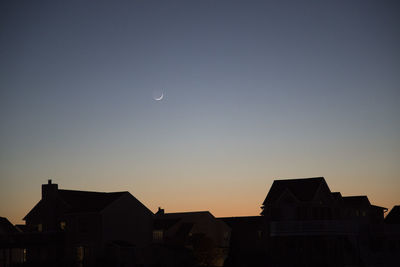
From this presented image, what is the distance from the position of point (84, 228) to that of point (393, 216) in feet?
173

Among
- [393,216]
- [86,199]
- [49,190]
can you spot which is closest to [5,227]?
[49,190]

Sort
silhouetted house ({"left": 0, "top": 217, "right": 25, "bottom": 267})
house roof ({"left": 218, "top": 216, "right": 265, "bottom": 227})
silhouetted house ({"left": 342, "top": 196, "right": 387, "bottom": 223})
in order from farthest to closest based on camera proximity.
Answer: house roof ({"left": 218, "top": 216, "right": 265, "bottom": 227}) < silhouetted house ({"left": 342, "top": 196, "right": 387, "bottom": 223}) < silhouetted house ({"left": 0, "top": 217, "right": 25, "bottom": 267})

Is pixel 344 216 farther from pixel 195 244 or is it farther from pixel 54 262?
pixel 54 262

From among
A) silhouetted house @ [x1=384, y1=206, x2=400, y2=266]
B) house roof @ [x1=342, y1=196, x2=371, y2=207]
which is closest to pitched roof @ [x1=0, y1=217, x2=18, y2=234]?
house roof @ [x1=342, y1=196, x2=371, y2=207]

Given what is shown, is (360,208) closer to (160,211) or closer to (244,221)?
(244,221)

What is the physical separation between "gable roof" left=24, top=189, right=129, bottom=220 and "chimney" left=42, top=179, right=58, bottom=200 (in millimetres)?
622

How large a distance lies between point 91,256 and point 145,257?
8807 millimetres

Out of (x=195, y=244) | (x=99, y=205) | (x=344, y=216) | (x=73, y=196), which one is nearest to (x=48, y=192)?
(x=73, y=196)

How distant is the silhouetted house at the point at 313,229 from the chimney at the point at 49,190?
27.1m

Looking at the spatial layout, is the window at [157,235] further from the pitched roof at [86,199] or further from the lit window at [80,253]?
the lit window at [80,253]

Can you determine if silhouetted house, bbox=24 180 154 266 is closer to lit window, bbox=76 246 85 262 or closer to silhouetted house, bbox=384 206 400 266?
lit window, bbox=76 246 85 262

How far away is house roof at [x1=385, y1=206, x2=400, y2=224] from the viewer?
9206 cm

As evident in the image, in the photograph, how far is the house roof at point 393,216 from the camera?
92.1 meters

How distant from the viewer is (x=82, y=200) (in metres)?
72.8
